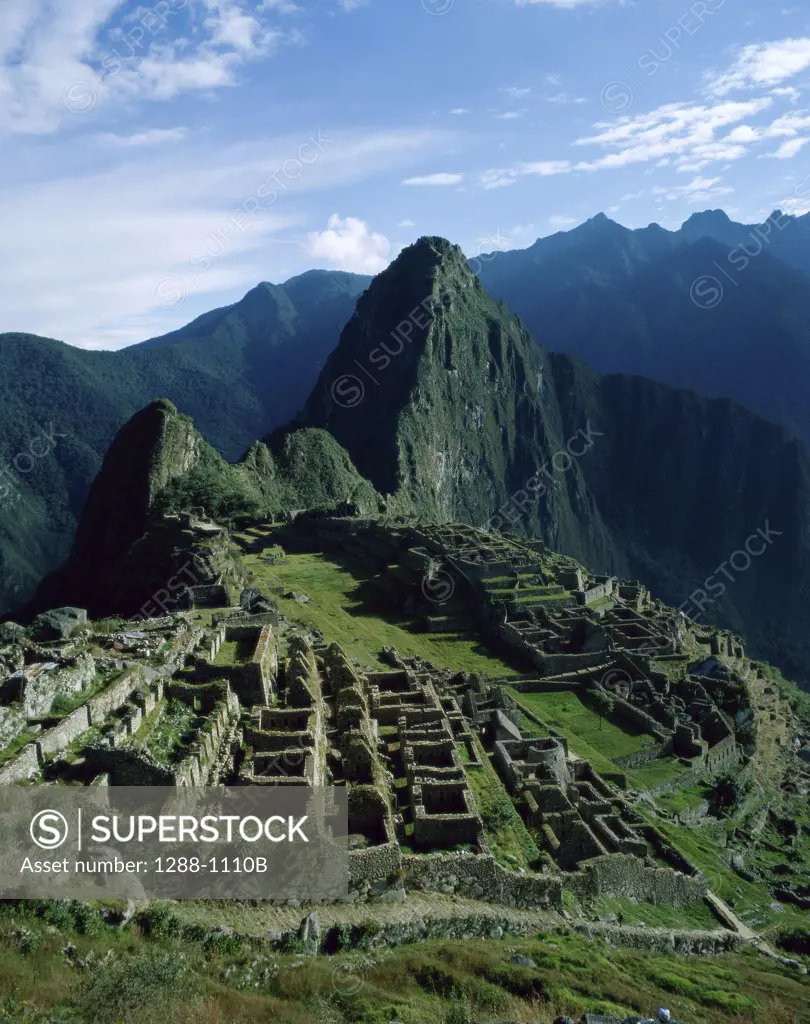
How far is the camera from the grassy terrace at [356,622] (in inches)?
1613

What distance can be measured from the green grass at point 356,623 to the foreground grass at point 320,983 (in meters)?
19.0

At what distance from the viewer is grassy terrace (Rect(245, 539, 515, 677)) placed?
134 ft

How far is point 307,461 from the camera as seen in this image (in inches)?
4727

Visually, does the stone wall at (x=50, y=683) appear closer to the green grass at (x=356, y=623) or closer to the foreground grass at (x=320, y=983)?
the foreground grass at (x=320, y=983)

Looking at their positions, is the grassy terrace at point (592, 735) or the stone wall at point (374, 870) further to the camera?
the grassy terrace at point (592, 735)

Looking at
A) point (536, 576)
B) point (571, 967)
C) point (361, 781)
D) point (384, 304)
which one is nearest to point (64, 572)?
point (536, 576)

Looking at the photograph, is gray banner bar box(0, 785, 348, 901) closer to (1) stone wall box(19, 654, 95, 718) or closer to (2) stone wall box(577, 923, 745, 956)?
(1) stone wall box(19, 654, 95, 718)

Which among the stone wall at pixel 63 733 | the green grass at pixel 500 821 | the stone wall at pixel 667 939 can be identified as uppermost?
the stone wall at pixel 63 733

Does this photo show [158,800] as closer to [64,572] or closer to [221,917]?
[221,917]

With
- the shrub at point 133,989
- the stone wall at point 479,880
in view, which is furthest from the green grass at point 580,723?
the shrub at point 133,989

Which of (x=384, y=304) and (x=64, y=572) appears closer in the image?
(x=64, y=572)

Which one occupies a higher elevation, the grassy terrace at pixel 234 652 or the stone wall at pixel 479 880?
the grassy terrace at pixel 234 652

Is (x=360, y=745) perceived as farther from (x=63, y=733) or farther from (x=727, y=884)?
(x=727, y=884)

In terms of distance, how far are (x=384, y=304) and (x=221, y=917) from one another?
181728 millimetres
